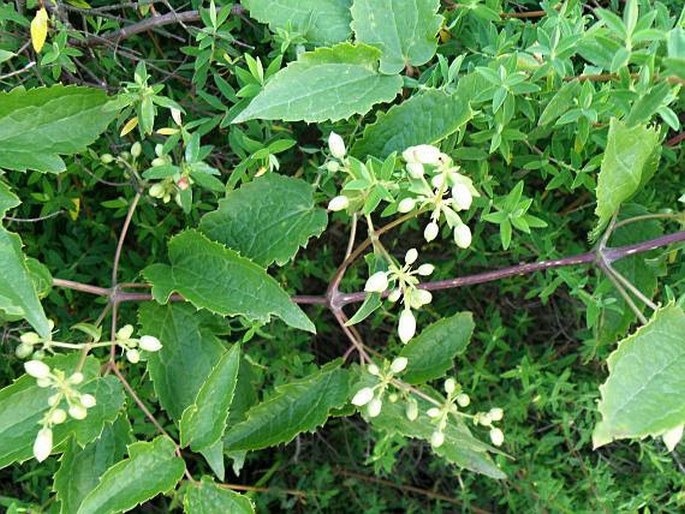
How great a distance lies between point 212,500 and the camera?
183cm

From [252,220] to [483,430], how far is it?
1126mm

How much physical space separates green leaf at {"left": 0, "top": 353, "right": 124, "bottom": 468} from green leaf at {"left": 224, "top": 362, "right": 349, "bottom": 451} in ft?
1.08

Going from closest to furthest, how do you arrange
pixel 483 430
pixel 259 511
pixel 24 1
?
pixel 24 1 < pixel 483 430 < pixel 259 511

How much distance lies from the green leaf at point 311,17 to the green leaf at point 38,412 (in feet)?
2.83

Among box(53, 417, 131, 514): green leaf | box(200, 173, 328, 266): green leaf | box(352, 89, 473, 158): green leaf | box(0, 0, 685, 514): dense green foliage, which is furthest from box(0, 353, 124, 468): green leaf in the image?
box(352, 89, 473, 158): green leaf

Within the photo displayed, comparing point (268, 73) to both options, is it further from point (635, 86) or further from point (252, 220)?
point (635, 86)

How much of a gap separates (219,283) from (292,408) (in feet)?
1.30

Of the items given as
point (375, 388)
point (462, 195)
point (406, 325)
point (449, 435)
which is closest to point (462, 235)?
point (462, 195)

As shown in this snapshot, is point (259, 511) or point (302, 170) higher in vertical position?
point (302, 170)

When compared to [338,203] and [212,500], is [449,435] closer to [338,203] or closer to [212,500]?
[212,500]

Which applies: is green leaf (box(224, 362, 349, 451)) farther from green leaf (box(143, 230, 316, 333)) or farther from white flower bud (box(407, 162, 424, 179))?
white flower bud (box(407, 162, 424, 179))

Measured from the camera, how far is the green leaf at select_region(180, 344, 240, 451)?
166 centimetres

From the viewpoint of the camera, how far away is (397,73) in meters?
1.72

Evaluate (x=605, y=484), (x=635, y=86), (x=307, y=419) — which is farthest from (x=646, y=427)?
(x=605, y=484)
